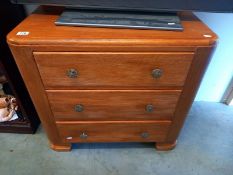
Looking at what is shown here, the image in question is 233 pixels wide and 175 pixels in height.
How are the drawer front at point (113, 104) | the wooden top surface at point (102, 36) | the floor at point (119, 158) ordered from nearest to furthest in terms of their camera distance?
the wooden top surface at point (102, 36)
the drawer front at point (113, 104)
the floor at point (119, 158)

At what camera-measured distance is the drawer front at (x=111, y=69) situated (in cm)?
69

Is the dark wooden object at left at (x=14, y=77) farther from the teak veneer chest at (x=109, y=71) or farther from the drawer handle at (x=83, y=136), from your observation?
the drawer handle at (x=83, y=136)

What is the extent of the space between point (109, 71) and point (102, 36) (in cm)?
14

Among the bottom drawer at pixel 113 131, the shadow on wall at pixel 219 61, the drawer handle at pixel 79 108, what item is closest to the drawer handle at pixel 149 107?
the bottom drawer at pixel 113 131

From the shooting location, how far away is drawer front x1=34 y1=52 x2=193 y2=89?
0.69 m

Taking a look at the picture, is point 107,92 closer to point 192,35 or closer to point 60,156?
point 192,35

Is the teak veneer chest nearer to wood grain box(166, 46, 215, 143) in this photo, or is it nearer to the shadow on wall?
wood grain box(166, 46, 215, 143)

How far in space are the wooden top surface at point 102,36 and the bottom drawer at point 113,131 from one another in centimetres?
48

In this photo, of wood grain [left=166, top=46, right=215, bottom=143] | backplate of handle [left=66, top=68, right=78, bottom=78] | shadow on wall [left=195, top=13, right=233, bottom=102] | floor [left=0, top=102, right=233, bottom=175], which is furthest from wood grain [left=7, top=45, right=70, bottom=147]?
shadow on wall [left=195, top=13, right=233, bottom=102]

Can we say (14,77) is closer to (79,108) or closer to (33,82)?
Result: (33,82)

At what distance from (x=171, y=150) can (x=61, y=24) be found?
1.01 m

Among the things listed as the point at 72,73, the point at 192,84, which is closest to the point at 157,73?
the point at 192,84

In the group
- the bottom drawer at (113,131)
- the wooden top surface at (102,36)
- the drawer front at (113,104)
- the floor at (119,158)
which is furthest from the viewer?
the floor at (119,158)

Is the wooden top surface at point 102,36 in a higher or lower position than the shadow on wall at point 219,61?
higher
